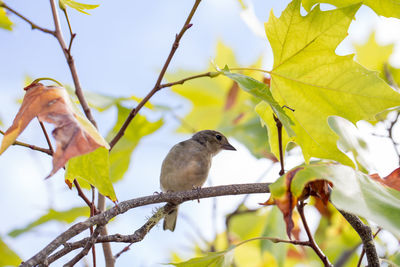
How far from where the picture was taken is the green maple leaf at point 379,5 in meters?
2.06

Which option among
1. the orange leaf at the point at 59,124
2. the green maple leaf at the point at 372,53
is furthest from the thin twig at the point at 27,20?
the green maple leaf at the point at 372,53

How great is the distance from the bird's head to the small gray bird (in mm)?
142

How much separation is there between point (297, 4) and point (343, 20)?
22cm

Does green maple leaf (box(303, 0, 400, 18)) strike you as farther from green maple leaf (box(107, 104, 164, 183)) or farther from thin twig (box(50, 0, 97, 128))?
green maple leaf (box(107, 104, 164, 183))

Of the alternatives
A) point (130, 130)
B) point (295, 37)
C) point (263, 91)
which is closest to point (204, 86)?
point (130, 130)

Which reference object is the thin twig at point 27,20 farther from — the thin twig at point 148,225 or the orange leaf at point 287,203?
the orange leaf at point 287,203

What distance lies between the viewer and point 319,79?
2.16 m

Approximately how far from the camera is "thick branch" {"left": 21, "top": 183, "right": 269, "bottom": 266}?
70.0 inches

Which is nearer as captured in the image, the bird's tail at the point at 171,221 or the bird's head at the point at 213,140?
the bird's tail at the point at 171,221

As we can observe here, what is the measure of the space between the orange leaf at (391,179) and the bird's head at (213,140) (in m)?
3.02

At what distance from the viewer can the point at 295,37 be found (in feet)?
6.95

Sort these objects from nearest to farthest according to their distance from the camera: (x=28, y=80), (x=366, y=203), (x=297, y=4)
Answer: (x=366, y=203) → (x=297, y=4) → (x=28, y=80)

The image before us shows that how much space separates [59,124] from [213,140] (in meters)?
3.48

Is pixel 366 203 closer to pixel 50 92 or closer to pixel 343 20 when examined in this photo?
pixel 343 20
